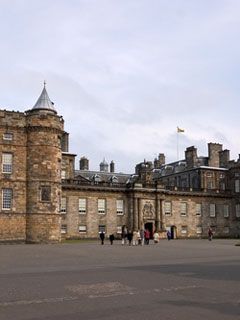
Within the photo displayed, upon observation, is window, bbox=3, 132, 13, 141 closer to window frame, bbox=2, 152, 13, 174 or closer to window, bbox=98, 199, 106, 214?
window frame, bbox=2, 152, 13, 174

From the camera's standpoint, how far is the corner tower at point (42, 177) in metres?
46.8

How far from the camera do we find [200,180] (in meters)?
78.0

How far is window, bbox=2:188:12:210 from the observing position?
46625mm

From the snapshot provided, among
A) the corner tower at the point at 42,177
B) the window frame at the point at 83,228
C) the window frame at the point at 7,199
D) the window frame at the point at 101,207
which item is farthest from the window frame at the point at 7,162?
the window frame at the point at 101,207

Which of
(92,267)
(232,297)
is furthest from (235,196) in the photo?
(232,297)

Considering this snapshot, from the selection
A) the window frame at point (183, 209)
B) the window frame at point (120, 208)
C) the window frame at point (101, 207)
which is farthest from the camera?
the window frame at point (183, 209)

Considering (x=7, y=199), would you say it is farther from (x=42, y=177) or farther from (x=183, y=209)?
(x=183, y=209)

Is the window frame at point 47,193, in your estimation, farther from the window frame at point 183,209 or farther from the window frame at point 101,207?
the window frame at point 183,209

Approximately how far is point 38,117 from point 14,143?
3.46 metres

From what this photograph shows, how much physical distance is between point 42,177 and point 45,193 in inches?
62.5

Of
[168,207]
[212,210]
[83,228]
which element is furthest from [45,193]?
[212,210]

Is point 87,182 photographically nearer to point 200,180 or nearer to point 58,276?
point 200,180

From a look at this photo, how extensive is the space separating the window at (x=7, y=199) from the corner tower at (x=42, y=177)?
1720 millimetres

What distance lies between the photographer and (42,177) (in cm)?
4716
